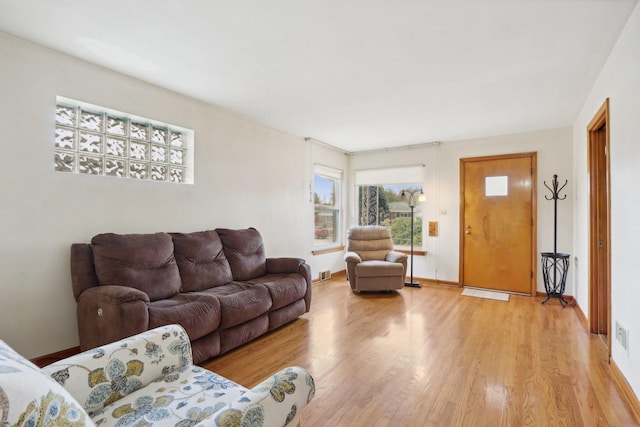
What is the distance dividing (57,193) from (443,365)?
325cm

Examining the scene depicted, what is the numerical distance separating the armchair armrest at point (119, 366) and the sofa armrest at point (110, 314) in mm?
645

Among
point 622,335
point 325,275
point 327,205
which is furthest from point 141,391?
point 327,205

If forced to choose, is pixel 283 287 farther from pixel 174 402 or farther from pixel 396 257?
pixel 396 257

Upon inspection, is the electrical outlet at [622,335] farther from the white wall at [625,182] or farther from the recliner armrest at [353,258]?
the recliner armrest at [353,258]

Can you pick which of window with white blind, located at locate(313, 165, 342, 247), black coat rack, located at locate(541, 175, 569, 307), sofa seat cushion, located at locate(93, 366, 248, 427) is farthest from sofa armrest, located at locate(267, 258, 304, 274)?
black coat rack, located at locate(541, 175, 569, 307)

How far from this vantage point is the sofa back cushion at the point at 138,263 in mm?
2463

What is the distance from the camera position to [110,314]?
2.10m

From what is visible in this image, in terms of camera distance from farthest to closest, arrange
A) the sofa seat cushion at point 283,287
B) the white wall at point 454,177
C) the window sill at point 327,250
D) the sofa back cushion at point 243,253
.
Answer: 1. the window sill at point 327,250
2. the white wall at point 454,177
3. the sofa back cushion at point 243,253
4. the sofa seat cushion at point 283,287

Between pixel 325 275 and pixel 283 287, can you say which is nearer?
pixel 283 287

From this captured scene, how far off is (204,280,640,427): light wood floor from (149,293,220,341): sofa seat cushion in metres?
0.35

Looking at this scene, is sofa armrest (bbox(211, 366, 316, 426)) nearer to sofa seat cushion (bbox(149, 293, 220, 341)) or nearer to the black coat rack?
sofa seat cushion (bbox(149, 293, 220, 341))

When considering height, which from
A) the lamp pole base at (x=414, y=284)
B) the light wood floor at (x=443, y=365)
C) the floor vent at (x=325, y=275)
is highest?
the floor vent at (x=325, y=275)

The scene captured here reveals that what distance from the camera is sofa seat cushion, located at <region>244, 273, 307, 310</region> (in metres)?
3.05

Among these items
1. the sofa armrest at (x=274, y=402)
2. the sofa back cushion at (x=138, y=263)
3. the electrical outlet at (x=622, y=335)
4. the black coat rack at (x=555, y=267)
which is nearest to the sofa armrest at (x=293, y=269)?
the sofa back cushion at (x=138, y=263)
